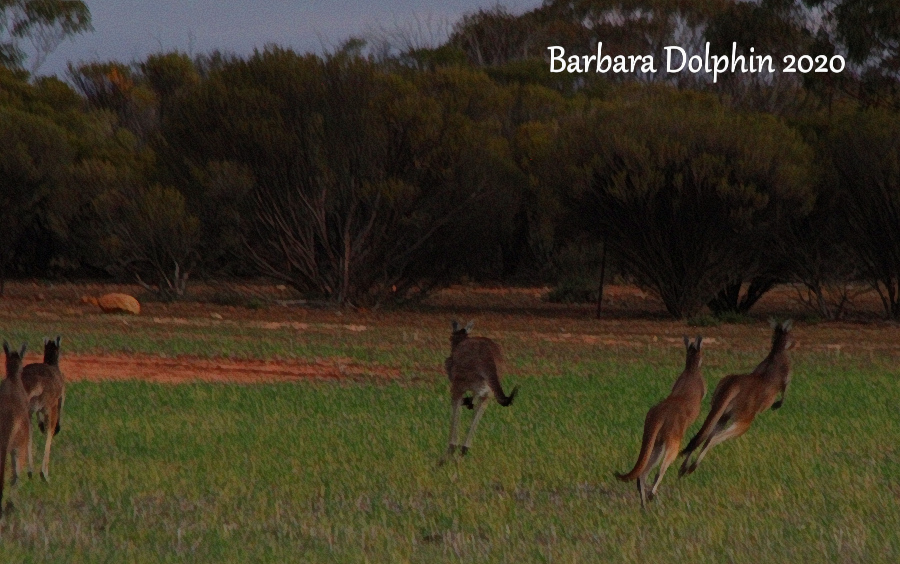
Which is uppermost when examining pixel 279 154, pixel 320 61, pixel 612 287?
pixel 320 61


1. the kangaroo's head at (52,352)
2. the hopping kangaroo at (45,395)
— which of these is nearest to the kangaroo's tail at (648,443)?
the hopping kangaroo at (45,395)

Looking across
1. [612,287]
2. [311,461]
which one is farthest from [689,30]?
[311,461]

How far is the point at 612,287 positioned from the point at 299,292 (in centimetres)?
1337

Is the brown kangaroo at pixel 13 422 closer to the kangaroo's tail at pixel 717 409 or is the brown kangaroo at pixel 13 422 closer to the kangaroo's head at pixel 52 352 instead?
the kangaroo's head at pixel 52 352

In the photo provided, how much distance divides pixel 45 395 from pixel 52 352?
40.4 inches

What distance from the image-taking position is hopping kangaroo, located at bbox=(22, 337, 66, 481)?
8.50 m

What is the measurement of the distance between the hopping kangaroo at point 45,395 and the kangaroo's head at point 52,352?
0.46ft

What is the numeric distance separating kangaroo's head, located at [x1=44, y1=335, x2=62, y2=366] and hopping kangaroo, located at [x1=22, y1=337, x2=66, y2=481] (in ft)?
0.46

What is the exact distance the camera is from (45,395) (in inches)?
346

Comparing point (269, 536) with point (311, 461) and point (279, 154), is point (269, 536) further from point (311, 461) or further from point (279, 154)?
point (279, 154)

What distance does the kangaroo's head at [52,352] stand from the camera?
9.70 m

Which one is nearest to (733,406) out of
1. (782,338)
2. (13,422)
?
(782,338)

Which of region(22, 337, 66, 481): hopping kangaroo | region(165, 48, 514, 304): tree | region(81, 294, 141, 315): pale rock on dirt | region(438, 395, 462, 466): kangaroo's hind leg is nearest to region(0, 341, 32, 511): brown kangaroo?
region(22, 337, 66, 481): hopping kangaroo

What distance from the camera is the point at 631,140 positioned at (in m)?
31.6
